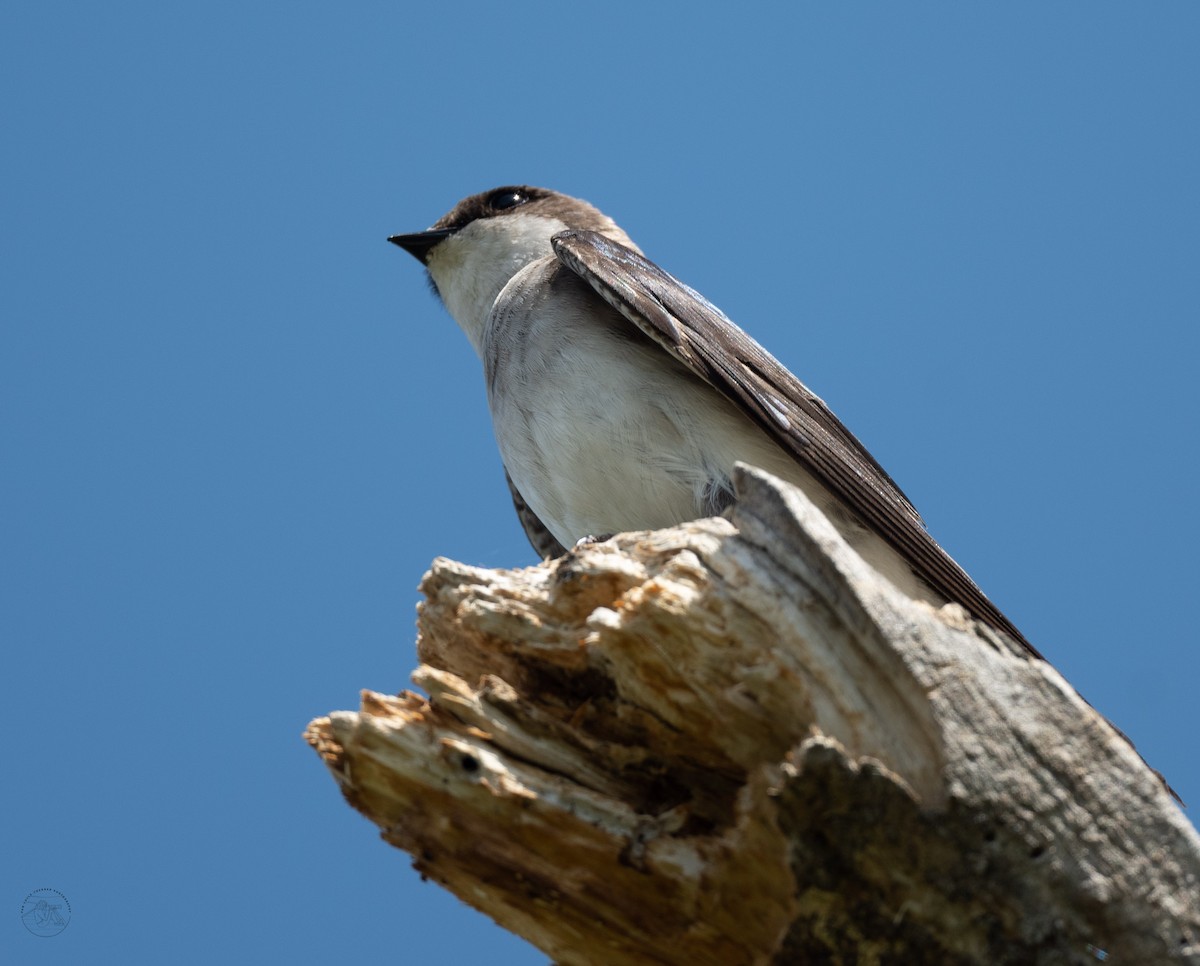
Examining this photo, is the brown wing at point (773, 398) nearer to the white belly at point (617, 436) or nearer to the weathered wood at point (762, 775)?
the white belly at point (617, 436)

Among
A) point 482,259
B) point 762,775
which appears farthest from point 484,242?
point 762,775

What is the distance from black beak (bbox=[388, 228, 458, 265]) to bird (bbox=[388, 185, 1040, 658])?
59.1 inches

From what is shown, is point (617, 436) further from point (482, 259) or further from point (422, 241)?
point (422, 241)

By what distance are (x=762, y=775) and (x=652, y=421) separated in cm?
296

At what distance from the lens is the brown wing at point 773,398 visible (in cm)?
521

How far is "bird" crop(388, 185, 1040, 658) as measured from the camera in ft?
17.5

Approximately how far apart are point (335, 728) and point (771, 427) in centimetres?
274

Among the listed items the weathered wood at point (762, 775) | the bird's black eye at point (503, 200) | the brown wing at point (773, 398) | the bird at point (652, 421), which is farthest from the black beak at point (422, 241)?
the weathered wood at point (762, 775)

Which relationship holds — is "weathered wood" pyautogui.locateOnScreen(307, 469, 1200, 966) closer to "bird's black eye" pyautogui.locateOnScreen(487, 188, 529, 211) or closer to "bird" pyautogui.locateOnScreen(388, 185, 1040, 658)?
"bird" pyautogui.locateOnScreen(388, 185, 1040, 658)

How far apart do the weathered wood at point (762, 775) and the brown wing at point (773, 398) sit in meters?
1.98

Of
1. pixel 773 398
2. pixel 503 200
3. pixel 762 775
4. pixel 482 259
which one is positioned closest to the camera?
pixel 762 775

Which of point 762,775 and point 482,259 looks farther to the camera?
point 482,259

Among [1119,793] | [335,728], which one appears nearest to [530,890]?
[335,728]

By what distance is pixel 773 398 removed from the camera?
5.57 meters
